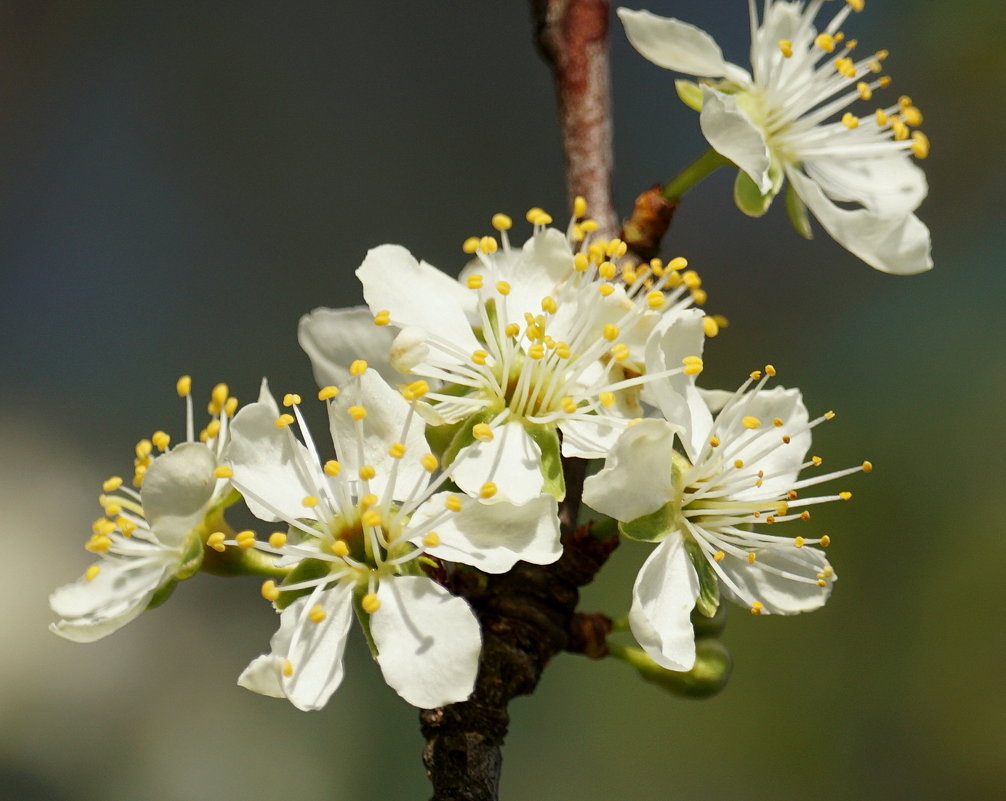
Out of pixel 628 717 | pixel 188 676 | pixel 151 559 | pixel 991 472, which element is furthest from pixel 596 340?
pixel 188 676

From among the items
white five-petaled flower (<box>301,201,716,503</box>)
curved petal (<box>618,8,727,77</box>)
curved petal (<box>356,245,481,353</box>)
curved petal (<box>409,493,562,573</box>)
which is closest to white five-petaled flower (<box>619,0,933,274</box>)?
curved petal (<box>618,8,727,77</box>)

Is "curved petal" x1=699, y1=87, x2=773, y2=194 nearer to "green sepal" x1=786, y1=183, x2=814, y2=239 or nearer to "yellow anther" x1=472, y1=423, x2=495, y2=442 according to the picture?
"green sepal" x1=786, y1=183, x2=814, y2=239

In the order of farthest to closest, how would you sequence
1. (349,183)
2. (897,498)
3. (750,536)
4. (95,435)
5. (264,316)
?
(349,183) → (264,316) → (95,435) → (897,498) → (750,536)

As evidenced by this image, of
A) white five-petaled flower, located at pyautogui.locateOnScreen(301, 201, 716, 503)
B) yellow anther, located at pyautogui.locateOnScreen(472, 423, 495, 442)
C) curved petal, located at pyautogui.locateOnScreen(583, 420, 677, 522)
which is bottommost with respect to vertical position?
curved petal, located at pyautogui.locateOnScreen(583, 420, 677, 522)

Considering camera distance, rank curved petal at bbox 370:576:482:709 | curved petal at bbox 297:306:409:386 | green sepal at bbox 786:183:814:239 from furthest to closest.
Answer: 1. green sepal at bbox 786:183:814:239
2. curved petal at bbox 297:306:409:386
3. curved petal at bbox 370:576:482:709

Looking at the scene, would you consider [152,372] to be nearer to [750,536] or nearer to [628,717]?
[628,717]

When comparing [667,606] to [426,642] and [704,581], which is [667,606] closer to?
[704,581]
